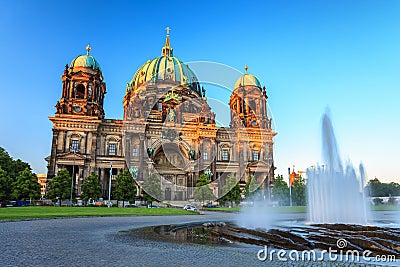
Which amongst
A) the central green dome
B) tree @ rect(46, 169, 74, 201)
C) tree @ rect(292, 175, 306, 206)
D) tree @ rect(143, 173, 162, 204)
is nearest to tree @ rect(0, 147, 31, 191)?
tree @ rect(46, 169, 74, 201)

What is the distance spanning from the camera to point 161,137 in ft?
205

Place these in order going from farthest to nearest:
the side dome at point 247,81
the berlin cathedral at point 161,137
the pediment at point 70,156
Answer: the side dome at point 247,81, the berlin cathedral at point 161,137, the pediment at point 70,156

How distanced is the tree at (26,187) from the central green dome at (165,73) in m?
36.7

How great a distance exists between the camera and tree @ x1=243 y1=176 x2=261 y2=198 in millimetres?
59134

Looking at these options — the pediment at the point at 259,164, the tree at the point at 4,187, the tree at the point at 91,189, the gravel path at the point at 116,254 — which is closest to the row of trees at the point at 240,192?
the pediment at the point at 259,164

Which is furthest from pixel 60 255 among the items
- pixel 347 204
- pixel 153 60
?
pixel 153 60

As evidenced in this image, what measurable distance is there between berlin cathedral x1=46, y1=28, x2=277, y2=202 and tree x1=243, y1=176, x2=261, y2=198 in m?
2.30

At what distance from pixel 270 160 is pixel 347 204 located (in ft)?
154

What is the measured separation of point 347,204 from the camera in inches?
847

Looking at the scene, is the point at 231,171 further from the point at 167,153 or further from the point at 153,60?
the point at 153,60

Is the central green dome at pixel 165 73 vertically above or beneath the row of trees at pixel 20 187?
above

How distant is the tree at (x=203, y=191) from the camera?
5434cm

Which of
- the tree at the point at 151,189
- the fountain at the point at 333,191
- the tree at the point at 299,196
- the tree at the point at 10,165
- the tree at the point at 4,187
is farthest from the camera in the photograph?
the tree at the point at 299,196

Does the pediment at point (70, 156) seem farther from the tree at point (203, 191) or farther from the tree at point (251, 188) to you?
the tree at point (251, 188)
